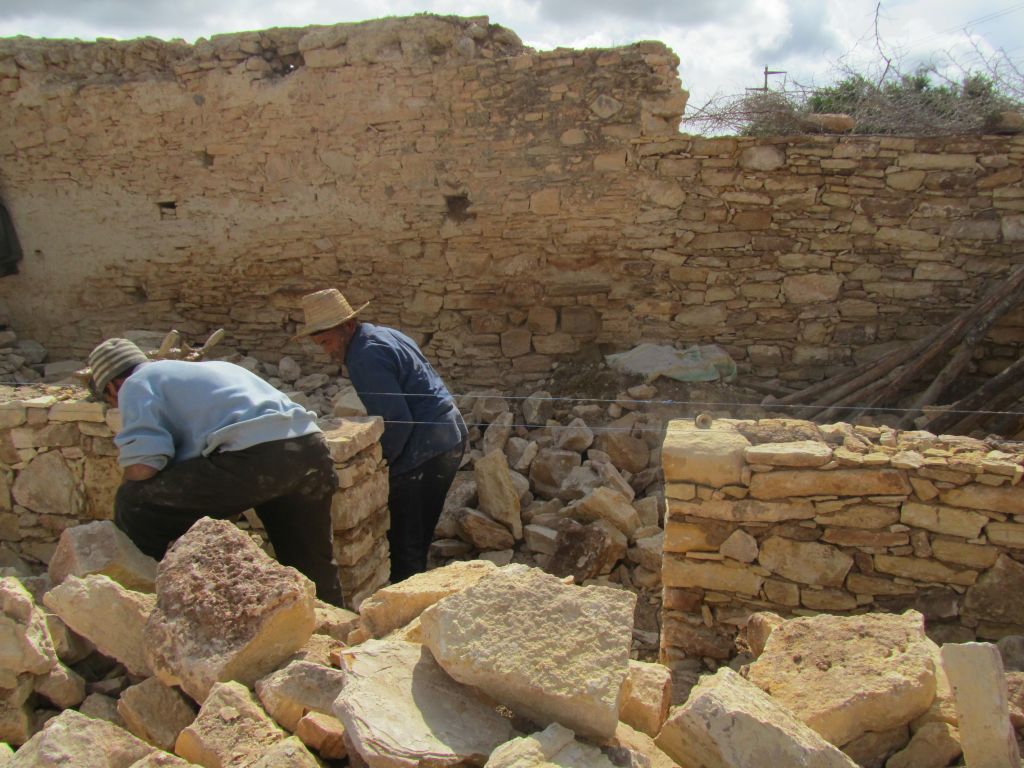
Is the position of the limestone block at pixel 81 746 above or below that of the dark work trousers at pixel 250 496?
below

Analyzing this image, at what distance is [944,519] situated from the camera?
321cm

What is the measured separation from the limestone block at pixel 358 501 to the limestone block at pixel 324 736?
183 centimetres

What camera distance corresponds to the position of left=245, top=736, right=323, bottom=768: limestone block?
6.40 feet

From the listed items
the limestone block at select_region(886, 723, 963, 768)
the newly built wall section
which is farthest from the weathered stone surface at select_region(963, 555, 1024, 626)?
the newly built wall section

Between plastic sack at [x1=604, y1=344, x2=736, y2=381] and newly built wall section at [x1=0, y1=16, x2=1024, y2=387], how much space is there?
261 mm

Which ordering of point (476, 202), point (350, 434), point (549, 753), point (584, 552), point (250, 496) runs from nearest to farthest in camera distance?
point (549, 753)
point (250, 496)
point (350, 434)
point (584, 552)
point (476, 202)

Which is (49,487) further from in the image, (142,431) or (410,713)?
(410,713)

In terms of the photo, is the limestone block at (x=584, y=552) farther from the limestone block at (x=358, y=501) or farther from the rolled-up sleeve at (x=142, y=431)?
the rolled-up sleeve at (x=142, y=431)

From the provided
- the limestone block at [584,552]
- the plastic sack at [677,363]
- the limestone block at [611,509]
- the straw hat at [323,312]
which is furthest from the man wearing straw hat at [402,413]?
the plastic sack at [677,363]

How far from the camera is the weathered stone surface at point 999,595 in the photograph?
10.4 feet

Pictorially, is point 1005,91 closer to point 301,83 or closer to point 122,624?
point 301,83

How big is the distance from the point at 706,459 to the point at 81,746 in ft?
7.62

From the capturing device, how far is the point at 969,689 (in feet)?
6.67

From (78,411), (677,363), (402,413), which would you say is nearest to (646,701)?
(402,413)
